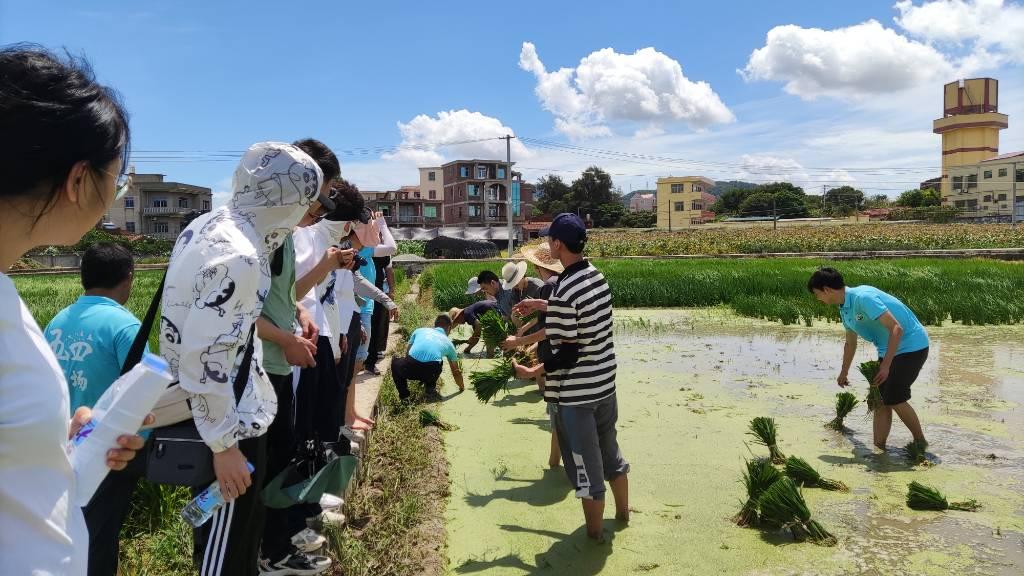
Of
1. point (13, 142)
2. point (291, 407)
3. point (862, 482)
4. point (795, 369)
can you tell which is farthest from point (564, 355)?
point (795, 369)

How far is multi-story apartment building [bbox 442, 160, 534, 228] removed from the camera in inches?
2341

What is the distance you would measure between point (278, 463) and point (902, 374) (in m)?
4.18

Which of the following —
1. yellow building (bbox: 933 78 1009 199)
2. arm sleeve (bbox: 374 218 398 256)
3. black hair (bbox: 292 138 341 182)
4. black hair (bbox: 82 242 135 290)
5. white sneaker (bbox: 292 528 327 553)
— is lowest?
white sneaker (bbox: 292 528 327 553)

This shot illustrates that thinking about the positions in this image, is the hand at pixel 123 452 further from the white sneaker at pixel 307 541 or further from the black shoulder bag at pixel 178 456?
the white sneaker at pixel 307 541

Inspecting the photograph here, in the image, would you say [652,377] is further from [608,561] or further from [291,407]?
[291,407]

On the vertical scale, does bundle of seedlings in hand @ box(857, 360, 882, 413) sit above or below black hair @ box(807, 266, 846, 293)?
below

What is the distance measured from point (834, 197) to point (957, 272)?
197 feet

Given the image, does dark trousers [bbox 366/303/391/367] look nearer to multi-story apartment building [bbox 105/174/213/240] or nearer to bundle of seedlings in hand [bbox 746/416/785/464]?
bundle of seedlings in hand [bbox 746/416/785/464]

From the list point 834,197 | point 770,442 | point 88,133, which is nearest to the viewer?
point 88,133

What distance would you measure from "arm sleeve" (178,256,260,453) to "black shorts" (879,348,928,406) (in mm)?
4482

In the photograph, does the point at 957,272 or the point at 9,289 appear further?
the point at 957,272

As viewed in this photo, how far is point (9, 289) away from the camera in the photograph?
868mm

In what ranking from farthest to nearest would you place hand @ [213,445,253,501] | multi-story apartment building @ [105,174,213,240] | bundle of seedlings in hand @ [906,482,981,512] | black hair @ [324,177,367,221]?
multi-story apartment building @ [105,174,213,240], bundle of seedlings in hand @ [906,482,981,512], black hair @ [324,177,367,221], hand @ [213,445,253,501]

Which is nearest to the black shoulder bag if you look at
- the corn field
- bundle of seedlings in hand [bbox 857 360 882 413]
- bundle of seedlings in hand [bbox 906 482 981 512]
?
bundle of seedlings in hand [bbox 906 482 981 512]
